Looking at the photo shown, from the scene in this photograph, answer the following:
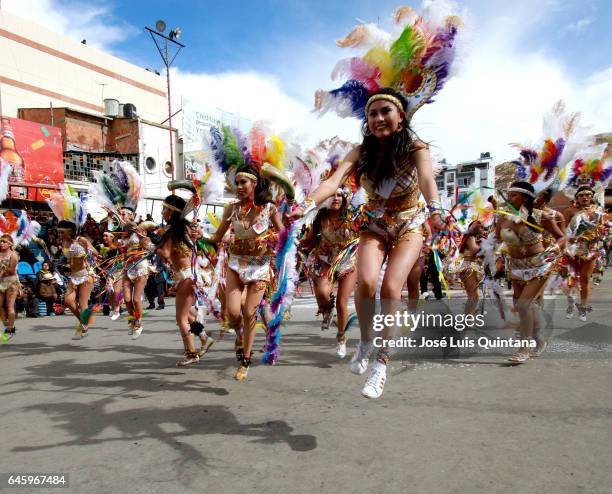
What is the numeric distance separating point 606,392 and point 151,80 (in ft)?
110

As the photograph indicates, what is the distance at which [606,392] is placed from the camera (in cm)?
369

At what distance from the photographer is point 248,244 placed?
4660 millimetres

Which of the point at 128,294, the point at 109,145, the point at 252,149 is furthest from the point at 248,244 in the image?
the point at 109,145

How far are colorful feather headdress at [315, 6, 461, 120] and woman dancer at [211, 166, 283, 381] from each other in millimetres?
1581

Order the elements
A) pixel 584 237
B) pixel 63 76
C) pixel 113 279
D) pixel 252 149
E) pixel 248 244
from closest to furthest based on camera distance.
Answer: pixel 248 244, pixel 252 149, pixel 584 237, pixel 113 279, pixel 63 76

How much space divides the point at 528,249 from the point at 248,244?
2984 millimetres

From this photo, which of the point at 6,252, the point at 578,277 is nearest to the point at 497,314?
the point at 578,277

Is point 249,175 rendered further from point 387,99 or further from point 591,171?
point 591,171

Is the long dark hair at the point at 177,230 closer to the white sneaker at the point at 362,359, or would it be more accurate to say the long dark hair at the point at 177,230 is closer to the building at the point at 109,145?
the white sneaker at the point at 362,359

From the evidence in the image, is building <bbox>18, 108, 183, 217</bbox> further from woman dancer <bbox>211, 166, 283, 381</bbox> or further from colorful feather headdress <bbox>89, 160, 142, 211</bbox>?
woman dancer <bbox>211, 166, 283, 381</bbox>

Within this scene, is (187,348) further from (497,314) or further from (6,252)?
(497,314)

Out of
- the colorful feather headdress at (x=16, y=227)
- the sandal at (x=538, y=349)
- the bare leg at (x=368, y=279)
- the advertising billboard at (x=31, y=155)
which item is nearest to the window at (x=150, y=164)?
the advertising billboard at (x=31, y=155)

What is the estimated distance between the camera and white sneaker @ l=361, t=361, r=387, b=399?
277 cm

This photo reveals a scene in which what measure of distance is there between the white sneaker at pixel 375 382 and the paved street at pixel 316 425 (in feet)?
1.03
